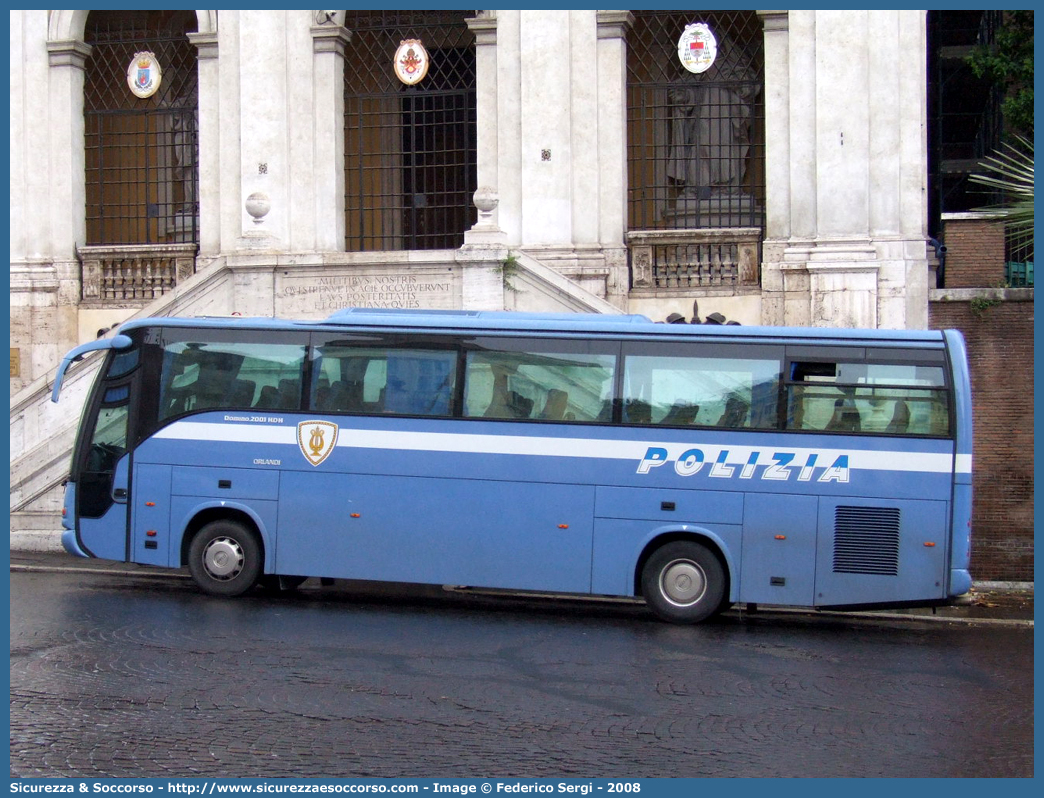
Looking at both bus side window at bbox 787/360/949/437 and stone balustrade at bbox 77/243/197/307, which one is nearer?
bus side window at bbox 787/360/949/437

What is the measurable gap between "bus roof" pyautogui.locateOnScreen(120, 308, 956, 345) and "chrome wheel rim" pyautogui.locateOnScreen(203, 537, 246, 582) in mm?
2437

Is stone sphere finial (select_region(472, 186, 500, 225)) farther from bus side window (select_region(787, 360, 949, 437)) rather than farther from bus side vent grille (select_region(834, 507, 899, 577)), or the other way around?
bus side vent grille (select_region(834, 507, 899, 577))

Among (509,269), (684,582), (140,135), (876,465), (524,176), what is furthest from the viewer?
(140,135)

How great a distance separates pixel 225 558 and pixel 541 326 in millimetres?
4407

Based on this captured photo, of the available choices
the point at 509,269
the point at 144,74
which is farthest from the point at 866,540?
the point at 144,74

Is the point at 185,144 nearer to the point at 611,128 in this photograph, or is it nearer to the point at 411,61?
the point at 411,61

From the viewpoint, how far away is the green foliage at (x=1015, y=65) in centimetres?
2312

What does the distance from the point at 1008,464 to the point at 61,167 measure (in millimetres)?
17767

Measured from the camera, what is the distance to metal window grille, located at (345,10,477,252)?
2538 cm

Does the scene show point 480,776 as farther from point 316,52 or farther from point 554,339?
point 316,52

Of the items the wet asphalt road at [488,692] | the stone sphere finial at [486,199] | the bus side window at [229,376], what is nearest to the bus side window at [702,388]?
the wet asphalt road at [488,692]

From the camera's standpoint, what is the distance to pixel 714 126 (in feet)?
79.5

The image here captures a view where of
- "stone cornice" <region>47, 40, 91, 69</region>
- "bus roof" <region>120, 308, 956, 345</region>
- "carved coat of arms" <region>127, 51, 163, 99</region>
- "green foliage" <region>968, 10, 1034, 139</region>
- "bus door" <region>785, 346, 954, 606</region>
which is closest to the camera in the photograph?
"bus door" <region>785, 346, 954, 606</region>

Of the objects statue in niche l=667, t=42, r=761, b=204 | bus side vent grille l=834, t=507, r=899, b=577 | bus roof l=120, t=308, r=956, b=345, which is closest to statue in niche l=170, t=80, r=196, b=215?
statue in niche l=667, t=42, r=761, b=204
